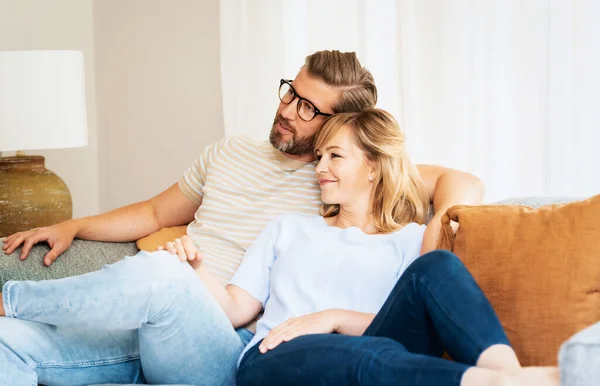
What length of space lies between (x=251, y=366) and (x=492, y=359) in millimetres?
528

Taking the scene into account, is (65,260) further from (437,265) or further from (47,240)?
(437,265)

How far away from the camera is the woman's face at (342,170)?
1.98m

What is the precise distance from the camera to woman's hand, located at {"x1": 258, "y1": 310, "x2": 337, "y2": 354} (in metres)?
1.68

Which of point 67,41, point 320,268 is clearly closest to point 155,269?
point 320,268

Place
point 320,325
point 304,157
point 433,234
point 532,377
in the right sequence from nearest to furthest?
point 532,377
point 320,325
point 433,234
point 304,157

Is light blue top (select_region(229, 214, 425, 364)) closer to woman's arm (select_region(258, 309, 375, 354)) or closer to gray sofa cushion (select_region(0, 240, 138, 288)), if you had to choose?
woman's arm (select_region(258, 309, 375, 354))

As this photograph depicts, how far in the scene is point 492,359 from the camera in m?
1.36

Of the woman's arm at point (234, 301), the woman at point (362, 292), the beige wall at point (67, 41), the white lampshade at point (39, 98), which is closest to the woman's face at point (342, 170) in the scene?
the woman at point (362, 292)

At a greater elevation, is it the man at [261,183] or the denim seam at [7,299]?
the man at [261,183]

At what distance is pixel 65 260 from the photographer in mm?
2068

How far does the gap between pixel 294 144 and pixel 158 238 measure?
459 millimetres

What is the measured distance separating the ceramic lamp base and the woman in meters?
1.05

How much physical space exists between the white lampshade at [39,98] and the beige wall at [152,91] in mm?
893

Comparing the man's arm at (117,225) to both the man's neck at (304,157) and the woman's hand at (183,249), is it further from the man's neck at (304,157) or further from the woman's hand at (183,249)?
the woman's hand at (183,249)
